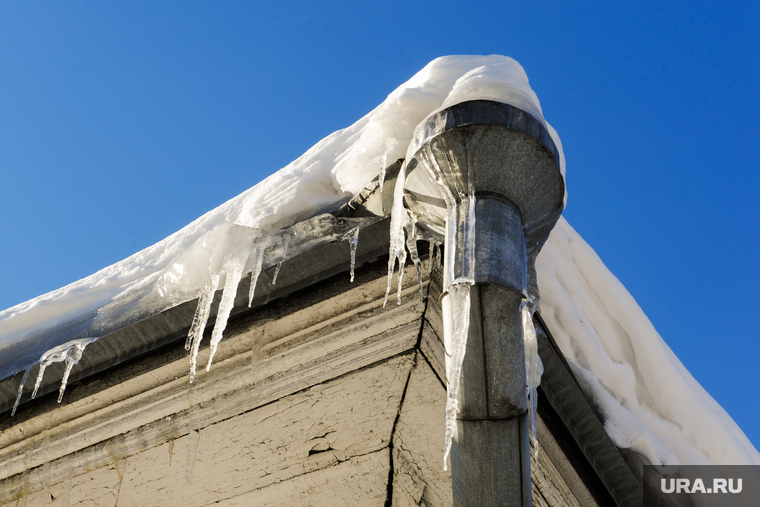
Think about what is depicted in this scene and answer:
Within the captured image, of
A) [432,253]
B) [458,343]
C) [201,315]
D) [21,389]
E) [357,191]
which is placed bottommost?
[458,343]

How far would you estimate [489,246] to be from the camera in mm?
1293

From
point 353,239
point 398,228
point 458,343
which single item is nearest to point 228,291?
point 353,239

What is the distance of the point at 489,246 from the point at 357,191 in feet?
1.95

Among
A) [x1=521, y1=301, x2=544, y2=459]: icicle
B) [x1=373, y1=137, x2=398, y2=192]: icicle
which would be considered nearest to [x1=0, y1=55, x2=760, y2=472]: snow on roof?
[x1=373, y1=137, x2=398, y2=192]: icicle

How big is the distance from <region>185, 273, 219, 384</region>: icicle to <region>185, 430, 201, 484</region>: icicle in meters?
0.27

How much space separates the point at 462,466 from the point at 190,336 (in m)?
1.05

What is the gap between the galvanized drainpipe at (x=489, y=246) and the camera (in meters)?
1.25

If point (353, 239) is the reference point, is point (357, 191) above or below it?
above

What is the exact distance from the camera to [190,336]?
193 centimetres

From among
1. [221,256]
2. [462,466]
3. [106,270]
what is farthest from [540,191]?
[106,270]

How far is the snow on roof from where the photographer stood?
5.82 ft

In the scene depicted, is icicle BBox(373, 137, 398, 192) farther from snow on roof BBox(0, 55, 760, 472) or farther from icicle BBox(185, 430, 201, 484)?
icicle BBox(185, 430, 201, 484)

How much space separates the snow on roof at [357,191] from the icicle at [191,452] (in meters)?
0.44

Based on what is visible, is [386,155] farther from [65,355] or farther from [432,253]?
→ [65,355]
